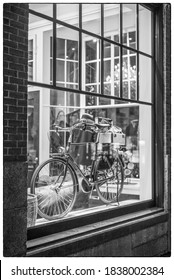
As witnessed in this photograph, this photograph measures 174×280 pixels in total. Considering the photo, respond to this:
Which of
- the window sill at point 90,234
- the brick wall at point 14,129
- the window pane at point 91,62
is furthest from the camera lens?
the window pane at point 91,62

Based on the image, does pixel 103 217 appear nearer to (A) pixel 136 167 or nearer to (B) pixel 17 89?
(A) pixel 136 167

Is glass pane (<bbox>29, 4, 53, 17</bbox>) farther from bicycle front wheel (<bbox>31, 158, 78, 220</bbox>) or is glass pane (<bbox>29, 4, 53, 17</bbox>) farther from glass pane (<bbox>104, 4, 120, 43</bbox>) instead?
bicycle front wheel (<bbox>31, 158, 78, 220</bbox>)

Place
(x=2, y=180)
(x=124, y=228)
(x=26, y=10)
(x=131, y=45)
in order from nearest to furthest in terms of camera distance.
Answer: (x=2, y=180) < (x=26, y=10) < (x=124, y=228) < (x=131, y=45)

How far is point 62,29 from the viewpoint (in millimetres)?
5145

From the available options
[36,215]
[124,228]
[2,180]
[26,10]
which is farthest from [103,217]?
[26,10]

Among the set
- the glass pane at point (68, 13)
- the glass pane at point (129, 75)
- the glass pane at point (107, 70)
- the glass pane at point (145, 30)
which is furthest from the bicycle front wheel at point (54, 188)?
the glass pane at point (145, 30)

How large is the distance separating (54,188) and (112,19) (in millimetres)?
2728

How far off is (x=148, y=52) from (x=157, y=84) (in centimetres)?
57

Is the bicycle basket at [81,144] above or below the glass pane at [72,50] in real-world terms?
below

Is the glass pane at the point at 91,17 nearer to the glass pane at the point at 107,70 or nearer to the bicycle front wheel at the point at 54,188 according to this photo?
the glass pane at the point at 107,70

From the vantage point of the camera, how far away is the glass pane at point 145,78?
6.70 metres

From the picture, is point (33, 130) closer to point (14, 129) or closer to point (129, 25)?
point (14, 129)

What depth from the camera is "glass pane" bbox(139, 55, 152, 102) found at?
6695 mm

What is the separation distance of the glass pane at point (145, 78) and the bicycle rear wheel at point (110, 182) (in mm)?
1240
